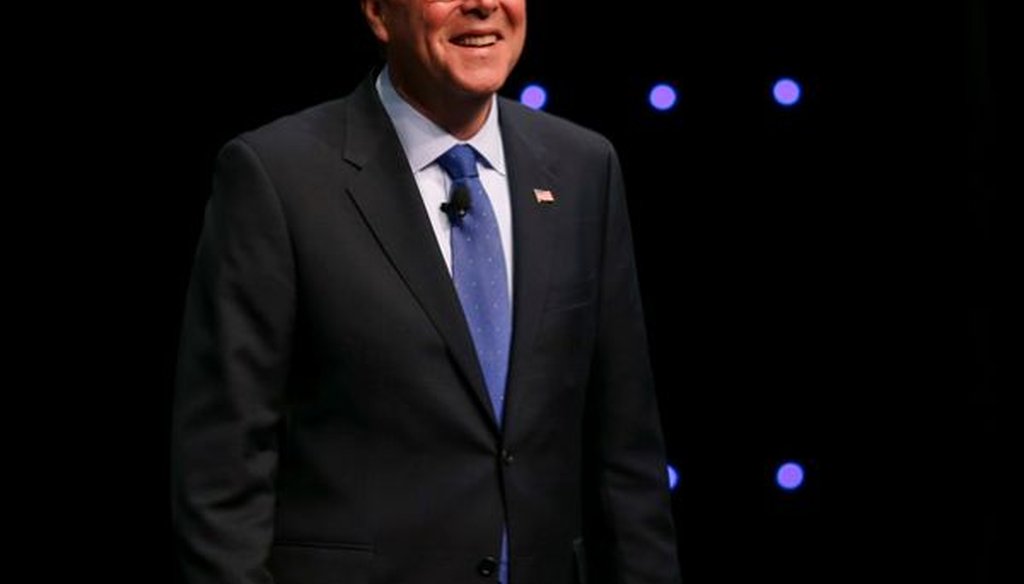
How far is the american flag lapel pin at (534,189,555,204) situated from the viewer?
289 centimetres

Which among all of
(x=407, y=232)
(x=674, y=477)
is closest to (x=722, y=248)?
(x=674, y=477)

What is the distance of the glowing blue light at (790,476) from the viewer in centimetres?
376

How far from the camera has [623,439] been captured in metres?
2.98

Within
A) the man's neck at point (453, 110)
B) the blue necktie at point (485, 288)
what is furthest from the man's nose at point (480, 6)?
the blue necktie at point (485, 288)

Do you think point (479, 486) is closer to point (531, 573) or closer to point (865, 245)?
point (531, 573)

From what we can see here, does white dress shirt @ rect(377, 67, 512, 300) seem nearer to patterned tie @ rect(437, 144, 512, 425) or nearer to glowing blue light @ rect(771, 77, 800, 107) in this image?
patterned tie @ rect(437, 144, 512, 425)

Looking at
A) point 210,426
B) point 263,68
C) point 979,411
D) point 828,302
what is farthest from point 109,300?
point 979,411

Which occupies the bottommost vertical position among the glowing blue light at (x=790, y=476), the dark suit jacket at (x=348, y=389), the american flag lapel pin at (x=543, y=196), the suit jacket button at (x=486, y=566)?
the suit jacket button at (x=486, y=566)

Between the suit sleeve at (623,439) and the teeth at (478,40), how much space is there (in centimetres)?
30

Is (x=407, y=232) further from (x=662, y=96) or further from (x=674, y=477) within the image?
(x=674, y=477)

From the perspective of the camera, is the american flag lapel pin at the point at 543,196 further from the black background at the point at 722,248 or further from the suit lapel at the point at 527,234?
the black background at the point at 722,248

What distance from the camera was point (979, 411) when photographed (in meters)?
3.66

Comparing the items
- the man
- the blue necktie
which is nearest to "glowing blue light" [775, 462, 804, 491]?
the man

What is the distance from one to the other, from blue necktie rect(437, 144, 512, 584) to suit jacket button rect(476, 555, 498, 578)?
18mm
